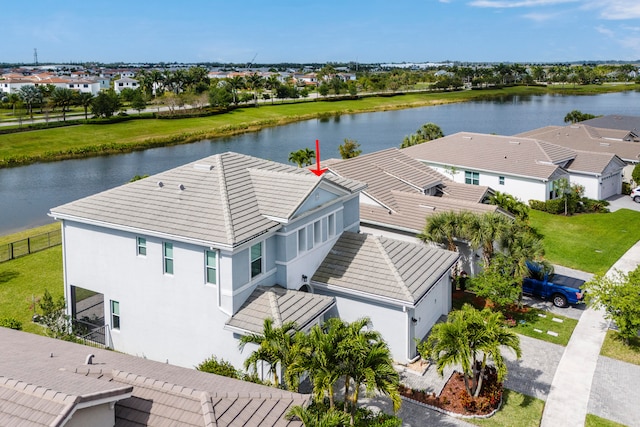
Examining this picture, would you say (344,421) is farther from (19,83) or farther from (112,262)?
(19,83)

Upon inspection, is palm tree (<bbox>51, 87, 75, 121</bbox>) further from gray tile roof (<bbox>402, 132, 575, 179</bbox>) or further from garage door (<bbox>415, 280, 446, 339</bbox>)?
garage door (<bbox>415, 280, 446, 339</bbox>)

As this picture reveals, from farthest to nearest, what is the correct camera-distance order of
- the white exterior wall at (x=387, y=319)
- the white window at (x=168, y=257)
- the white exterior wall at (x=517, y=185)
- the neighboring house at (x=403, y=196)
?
the white exterior wall at (x=517, y=185) < the neighboring house at (x=403, y=196) < the white exterior wall at (x=387, y=319) < the white window at (x=168, y=257)

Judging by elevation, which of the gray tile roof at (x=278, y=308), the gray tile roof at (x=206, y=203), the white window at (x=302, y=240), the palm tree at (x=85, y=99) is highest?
the palm tree at (x=85, y=99)

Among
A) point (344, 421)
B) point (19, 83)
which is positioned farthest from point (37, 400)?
point (19, 83)

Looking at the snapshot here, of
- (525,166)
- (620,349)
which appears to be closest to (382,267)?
(620,349)

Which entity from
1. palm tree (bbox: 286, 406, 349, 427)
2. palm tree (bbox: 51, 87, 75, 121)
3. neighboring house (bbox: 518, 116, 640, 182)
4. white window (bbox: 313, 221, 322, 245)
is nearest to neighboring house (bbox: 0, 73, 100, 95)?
palm tree (bbox: 51, 87, 75, 121)

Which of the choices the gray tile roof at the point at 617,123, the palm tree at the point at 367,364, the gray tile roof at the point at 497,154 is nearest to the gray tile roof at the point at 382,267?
the palm tree at the point at 367,364

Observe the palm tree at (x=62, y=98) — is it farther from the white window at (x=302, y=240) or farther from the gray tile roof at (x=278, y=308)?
the gray tile roof at (x=278, y=308)

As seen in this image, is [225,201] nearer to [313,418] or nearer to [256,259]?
[256,259]
